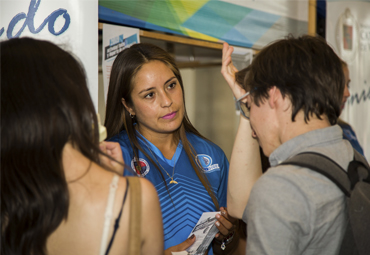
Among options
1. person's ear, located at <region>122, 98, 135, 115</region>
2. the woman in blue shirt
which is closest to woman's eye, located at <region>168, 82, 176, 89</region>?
the woman in blue shirt

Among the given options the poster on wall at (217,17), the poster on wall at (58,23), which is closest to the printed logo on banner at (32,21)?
the poster on wall at (58,23)

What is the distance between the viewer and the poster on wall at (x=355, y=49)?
3936 millimetres

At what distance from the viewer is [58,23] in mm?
1751

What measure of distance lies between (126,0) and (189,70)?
378cm

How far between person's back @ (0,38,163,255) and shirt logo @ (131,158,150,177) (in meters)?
0.84

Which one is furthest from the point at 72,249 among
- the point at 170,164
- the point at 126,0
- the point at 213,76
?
the point at 213,76

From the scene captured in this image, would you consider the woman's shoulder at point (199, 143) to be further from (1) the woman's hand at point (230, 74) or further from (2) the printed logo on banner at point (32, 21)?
(2) the printed logo on banner at point (32, 21)

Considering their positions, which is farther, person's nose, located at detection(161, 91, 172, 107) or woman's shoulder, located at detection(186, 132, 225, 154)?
woman's shoulder, located at detection(186, 132, 225, 154)

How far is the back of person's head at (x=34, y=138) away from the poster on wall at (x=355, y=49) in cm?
351

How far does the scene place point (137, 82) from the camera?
1.86 meters

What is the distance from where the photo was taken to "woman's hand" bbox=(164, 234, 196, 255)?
160cm

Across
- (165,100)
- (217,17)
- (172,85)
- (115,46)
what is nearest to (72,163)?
(165,100)

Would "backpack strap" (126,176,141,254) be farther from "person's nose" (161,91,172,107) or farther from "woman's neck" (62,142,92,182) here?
Result: "person's nose" (161,91,172,107)

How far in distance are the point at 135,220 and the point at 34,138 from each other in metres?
0.31
